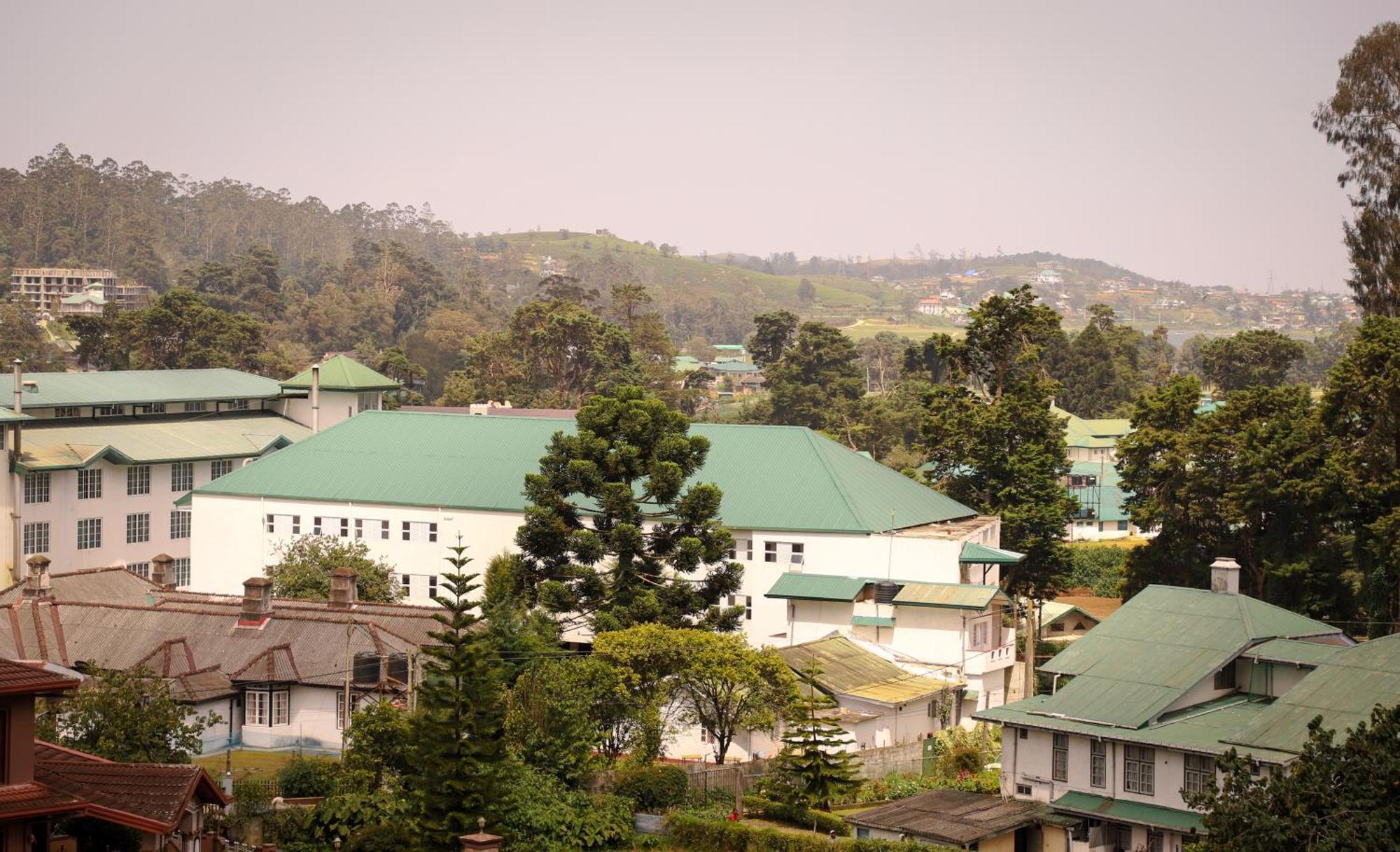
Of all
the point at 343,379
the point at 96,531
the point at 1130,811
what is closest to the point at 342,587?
the point at 96,531

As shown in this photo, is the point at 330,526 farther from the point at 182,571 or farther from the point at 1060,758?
the point at 1060,758

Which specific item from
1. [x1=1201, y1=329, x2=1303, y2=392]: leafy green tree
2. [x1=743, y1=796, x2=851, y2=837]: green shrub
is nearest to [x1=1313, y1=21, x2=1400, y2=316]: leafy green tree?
[x1=743, y1=796, x2=851, y2=837]: green shrub

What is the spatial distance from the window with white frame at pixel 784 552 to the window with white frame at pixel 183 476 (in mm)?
28202

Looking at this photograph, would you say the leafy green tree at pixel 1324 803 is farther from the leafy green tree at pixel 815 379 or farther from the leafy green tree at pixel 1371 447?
the leafy green tree at pixel 815 379

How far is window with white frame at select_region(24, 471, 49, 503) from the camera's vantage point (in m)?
64.8

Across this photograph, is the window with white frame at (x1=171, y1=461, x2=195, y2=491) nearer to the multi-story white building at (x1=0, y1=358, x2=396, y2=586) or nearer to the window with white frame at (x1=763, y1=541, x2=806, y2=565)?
the multi-story white building at (x1=0, y1=358, x2=396, y2=586)

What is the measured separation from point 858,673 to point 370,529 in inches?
852

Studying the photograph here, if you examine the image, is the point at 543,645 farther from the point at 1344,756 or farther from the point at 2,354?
the point at 2,354

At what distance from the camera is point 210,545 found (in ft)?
208

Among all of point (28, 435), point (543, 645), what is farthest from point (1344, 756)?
point (28, 435)

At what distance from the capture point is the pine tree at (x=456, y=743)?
32.8 m

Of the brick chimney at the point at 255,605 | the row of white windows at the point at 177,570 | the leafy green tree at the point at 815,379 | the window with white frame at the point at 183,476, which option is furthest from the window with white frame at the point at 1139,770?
the leafy green tree at the point at 815,379

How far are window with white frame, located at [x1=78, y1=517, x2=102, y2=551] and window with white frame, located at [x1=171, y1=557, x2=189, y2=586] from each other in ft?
10.1

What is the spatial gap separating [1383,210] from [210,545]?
45631mm
